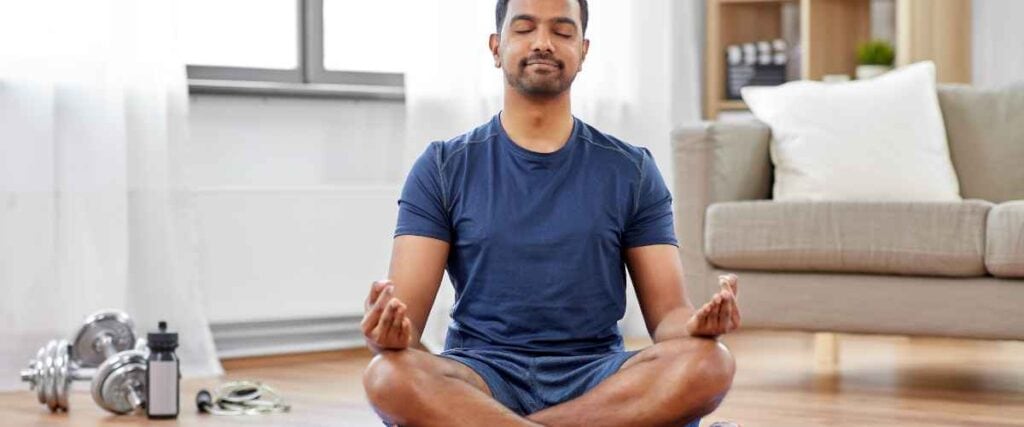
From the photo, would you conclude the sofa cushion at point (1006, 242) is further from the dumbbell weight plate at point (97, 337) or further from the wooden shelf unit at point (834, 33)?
the dumbbell weight plate at point (97, 337)

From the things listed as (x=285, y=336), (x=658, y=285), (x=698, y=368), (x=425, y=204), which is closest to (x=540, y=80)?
(x=425, y=204)

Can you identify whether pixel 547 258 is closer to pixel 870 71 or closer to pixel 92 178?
pixel 92 178

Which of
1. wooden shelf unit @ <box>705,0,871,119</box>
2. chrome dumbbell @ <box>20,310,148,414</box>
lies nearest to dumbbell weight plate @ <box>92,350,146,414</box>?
chrome dumbbell @ <box>20,310,148,414</box>

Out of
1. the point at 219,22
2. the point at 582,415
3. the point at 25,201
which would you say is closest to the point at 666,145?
the point at 219,22

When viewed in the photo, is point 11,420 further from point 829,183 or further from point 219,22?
point 829,183

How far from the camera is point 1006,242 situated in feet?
10.8

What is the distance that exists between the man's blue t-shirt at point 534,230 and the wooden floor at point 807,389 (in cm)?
82

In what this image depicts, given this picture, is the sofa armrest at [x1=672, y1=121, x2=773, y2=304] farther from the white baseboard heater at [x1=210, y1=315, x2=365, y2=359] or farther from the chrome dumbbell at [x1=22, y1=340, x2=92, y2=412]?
the chrome dumbbell at [x1=22, y1=340, x2=92, y2=412]

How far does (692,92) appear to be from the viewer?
5242 millimetres

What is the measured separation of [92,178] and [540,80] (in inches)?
72.2

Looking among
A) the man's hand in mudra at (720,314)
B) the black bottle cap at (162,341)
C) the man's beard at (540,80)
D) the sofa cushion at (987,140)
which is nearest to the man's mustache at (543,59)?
the man's beard at (540,80)

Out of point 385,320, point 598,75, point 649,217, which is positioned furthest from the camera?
point 598,75

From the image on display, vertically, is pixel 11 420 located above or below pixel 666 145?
below

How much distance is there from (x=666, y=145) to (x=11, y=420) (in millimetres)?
2470
